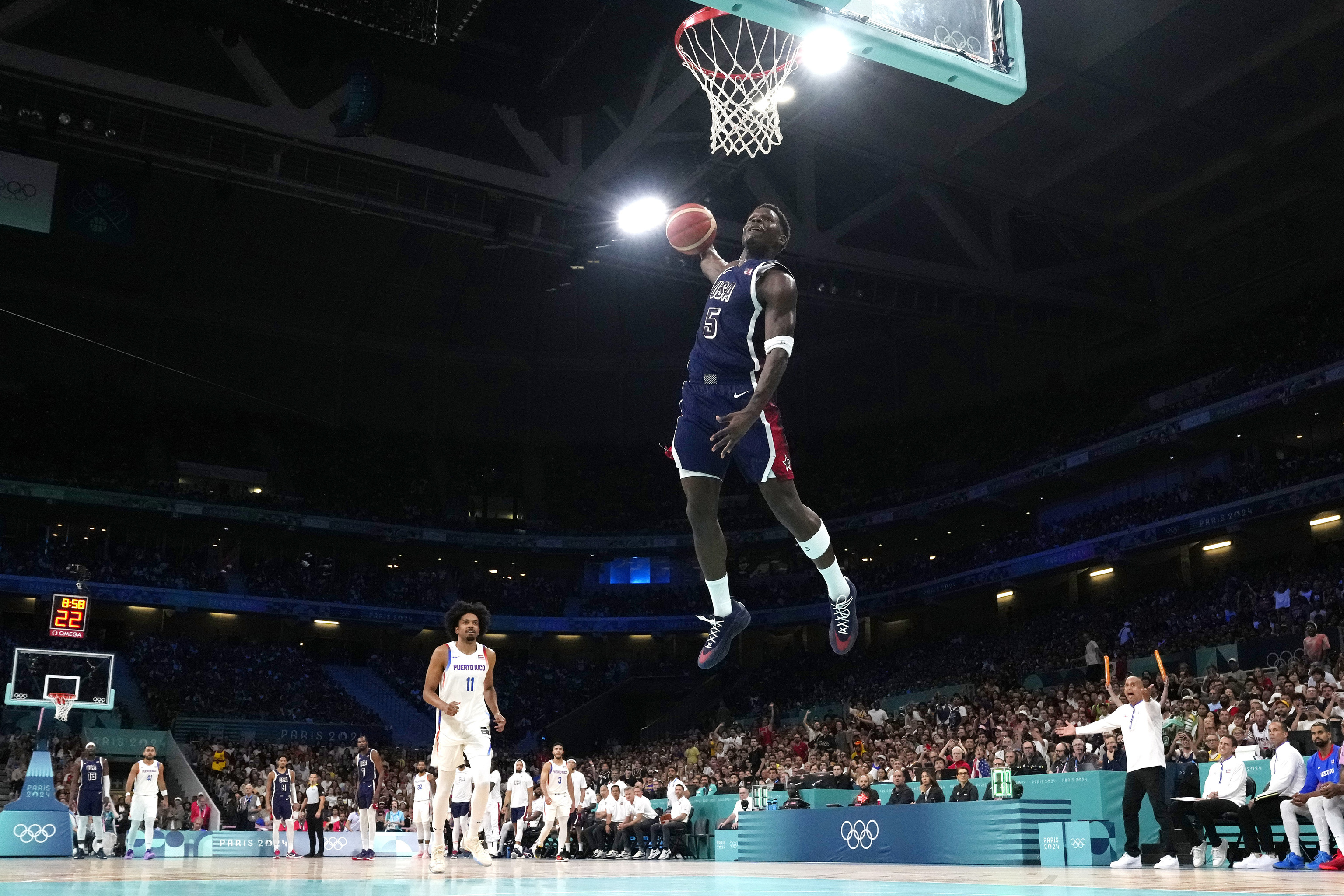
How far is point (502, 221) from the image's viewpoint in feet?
92.1

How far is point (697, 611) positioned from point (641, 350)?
10738 millimetres

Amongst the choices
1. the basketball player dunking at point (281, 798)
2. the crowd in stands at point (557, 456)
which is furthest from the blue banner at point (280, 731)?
the basketball player dunking at point (281, 798)

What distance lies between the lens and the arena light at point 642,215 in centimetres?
2717

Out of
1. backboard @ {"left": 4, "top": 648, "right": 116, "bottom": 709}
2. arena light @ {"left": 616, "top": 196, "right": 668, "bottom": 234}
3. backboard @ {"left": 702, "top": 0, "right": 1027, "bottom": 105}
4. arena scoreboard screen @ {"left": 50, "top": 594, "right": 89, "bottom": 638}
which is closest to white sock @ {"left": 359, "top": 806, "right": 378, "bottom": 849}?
backboard @ {"left": 4, "top": 648, "right": 116, "bottom": 709}

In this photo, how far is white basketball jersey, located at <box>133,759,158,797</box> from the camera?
18672 mm

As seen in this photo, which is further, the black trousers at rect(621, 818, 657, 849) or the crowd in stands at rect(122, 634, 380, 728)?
the crowd in stands at rect(122, 634, 380, 728)

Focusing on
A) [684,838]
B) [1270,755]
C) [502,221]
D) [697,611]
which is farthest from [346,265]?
[1270,755]

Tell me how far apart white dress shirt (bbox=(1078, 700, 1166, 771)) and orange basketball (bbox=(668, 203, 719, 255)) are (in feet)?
24.6

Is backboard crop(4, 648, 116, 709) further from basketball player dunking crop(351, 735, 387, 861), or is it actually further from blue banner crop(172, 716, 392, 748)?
blue banner crop(172, 716, 392, 748)

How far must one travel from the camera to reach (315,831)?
835 inches

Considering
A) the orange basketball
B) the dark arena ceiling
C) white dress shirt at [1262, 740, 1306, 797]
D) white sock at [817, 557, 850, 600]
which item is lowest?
white dress shirt at [1262, 740, 1306, 797]

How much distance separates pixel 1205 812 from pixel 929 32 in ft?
31.2

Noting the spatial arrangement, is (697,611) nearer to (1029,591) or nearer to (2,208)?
(1029,591)

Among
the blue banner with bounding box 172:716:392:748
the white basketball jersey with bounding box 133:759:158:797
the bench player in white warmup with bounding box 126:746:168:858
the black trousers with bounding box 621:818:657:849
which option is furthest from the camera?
the blue banner with bounding box 172:716:392:748
